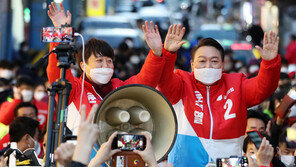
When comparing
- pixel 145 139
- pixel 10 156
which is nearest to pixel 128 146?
pixel 145 139

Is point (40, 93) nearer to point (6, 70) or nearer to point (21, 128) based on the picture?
point (21, 128)

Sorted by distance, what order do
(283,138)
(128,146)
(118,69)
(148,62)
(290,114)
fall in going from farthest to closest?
(118,69), (290,114), (283,138), (148,62), (128,146)

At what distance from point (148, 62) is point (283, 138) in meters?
2.24

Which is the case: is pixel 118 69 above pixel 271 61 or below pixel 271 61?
below

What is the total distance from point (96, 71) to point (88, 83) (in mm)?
143

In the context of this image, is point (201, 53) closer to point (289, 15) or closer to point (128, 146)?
point (128, 146)

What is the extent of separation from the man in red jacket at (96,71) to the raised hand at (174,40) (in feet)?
0.33

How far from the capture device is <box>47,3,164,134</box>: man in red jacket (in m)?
4.80

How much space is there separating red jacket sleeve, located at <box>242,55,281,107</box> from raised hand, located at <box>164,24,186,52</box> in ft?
2.43

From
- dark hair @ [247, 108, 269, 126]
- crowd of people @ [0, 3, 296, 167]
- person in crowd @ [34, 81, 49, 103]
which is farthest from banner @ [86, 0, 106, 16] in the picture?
crowd of people @ [0, 3, 296, 167]

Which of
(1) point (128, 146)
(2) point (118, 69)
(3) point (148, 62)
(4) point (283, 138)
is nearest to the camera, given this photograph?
(1) point (128, 146)

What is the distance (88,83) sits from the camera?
16.5 feet

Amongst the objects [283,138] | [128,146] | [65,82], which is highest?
[65,82]

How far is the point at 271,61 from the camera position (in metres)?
4.93
